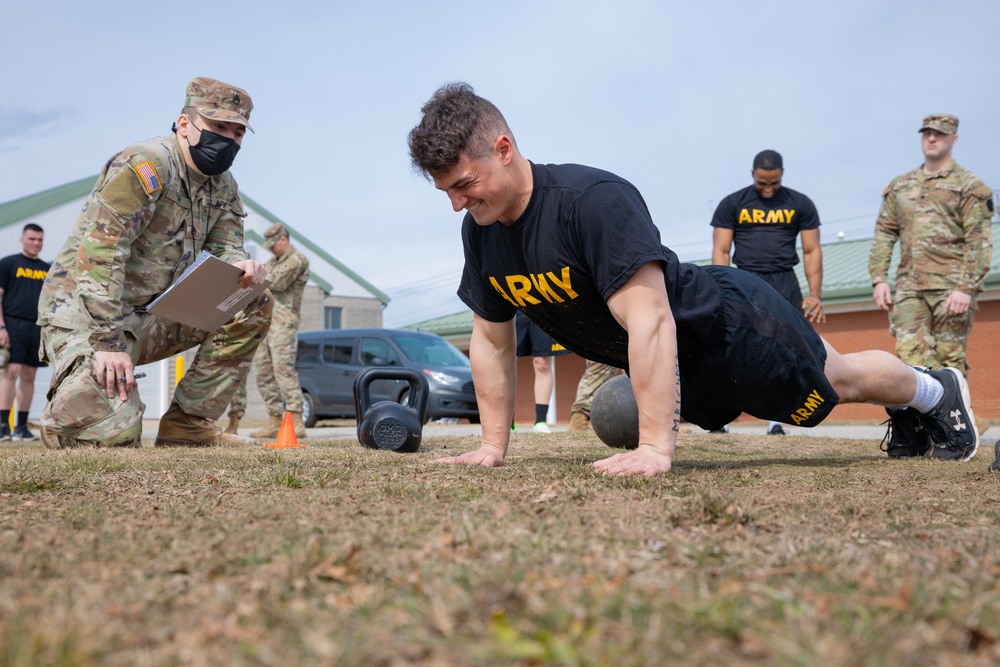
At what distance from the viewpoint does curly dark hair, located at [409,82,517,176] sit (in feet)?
11.4

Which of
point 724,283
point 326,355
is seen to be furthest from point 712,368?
point 326,355

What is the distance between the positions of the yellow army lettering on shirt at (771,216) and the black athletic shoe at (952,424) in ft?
10.9

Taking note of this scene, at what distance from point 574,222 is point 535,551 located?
6.19ft

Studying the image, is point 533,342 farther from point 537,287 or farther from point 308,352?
point 308,352

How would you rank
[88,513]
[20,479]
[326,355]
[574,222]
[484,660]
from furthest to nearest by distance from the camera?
[326,355], [574,222], [20,479], [88,513], [484,660]

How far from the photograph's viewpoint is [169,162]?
5.50 m

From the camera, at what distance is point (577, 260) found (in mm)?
3650

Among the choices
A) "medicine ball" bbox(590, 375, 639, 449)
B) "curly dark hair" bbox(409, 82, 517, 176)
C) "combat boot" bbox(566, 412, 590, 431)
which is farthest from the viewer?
"combat boot" bbox(566, 412, 590, 431)

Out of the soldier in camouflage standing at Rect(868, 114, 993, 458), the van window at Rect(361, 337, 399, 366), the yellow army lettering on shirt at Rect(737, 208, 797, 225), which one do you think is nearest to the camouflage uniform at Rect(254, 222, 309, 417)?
the yellow army lettering on shirt at Rect(737, 208, 797, 225)

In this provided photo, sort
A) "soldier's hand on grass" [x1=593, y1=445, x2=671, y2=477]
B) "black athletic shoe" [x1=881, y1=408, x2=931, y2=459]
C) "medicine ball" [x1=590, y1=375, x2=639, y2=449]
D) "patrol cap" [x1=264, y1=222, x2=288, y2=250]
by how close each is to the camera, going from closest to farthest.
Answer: "soldier's hand on grass" [x1=593, y1=445, x2=671, y2=477] → "black athletic shoe" [x1=881, y1=408, x2=931, y2=459] → "medicine ball" [x1=590, y1=375, x2=639, y2=449] → "patrol cap" [x1=264, y1=222, x2=288, y2=250]

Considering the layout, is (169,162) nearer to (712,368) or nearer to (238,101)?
(238,101)

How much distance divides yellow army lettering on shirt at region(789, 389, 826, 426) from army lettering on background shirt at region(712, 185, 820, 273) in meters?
4.05

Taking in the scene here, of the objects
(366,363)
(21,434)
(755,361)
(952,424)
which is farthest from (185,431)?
(366,363)

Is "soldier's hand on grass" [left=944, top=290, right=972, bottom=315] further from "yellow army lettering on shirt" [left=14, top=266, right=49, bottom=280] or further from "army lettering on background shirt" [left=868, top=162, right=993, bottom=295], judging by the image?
"yellow army lettering on shirt" [left=14, top=266, right=49, bottom=280]
